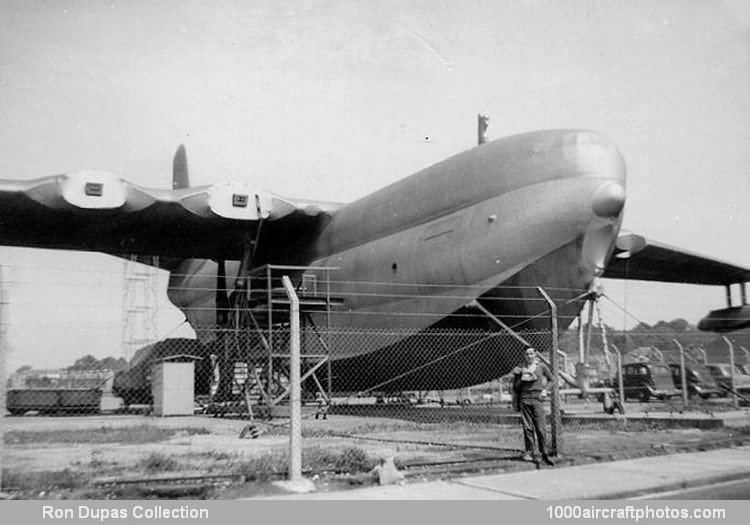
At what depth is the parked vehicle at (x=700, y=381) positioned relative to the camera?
98.4 ft

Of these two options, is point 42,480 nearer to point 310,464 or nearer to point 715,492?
point 310,464

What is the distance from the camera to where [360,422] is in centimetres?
1806

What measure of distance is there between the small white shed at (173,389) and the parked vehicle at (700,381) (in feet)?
62.0

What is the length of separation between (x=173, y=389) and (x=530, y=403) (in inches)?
596

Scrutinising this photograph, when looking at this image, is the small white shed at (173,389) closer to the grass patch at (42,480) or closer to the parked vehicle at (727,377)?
the grass patch at (42,480)

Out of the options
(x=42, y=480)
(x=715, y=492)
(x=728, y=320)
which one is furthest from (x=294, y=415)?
(x=728, y=320)

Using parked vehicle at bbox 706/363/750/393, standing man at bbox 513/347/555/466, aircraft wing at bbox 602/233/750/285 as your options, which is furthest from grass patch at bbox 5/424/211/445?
→ parked vehicle at bbox 706/363/750/393

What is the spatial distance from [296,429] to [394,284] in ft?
34.2

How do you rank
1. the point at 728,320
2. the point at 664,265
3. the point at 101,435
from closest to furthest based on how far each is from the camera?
the point at 101,435
the point at 728,320
the point at 664,265

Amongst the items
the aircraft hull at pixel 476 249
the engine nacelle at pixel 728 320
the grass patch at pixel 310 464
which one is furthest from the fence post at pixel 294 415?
the engine nacelle at pixel 728 320

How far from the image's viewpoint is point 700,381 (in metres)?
30.2

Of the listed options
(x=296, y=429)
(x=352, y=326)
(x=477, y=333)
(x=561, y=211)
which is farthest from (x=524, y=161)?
(x=296, y=429)
